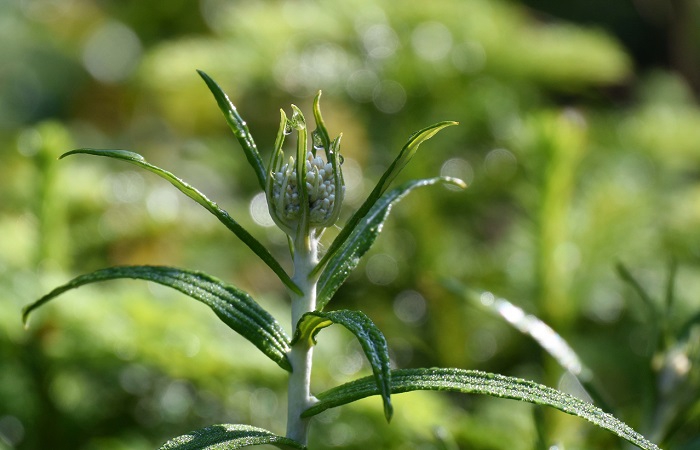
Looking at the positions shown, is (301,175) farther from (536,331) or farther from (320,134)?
(536,331)

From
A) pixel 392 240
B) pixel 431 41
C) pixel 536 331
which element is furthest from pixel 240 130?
pixel 431 41

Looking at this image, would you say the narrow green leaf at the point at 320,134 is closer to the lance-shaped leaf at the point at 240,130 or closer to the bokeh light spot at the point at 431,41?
the lance-shaped leaf at the point at 240,130

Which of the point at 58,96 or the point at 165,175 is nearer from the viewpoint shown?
the point at 165,175

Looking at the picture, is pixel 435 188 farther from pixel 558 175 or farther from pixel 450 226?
pixel 558 175

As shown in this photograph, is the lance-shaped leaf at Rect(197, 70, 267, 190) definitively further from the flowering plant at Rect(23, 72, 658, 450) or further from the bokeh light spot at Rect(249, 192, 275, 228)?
the bokeh light spot at Rect(249, 192, 275, 228)

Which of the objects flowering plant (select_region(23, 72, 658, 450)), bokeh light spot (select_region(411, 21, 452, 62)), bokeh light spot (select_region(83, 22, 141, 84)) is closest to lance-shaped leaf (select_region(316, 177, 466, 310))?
flowering plant (select_region(23, 72, 658, 450))

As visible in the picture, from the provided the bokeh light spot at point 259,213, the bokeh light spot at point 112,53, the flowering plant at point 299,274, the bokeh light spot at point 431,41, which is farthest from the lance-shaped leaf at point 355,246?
the bokeh light spot at point 112,53

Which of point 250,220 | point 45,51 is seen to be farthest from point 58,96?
point 250,220
